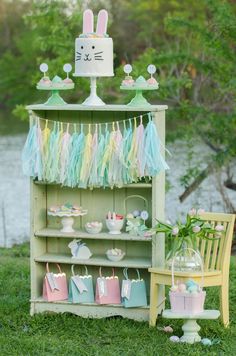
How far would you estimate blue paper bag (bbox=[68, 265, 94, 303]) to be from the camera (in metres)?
6.41

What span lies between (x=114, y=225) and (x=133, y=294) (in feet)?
1.67

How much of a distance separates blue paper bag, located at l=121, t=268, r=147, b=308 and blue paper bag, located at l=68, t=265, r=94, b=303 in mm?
295

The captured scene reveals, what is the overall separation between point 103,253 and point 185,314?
1.10 metres

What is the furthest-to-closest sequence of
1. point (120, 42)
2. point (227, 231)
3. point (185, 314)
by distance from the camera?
point (120, 42) < point (227, 231) < point (185, 314)

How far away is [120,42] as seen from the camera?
30.1 m

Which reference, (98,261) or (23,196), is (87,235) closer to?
(98,261)

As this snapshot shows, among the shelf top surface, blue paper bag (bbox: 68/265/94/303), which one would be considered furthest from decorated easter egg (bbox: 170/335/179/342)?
the shelf top surface

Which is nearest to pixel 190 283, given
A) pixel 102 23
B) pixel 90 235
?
pixel 90 235

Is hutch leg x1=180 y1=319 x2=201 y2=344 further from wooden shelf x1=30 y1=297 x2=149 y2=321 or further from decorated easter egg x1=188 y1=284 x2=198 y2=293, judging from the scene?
wooden shelf x1=30 y1=297 x2=149 y2=321

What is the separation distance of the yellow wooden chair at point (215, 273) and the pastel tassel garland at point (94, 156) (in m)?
0.60

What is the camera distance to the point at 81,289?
6.40m

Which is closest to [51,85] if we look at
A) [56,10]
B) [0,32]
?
[56,10]

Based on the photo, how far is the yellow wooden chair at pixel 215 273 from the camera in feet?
19.5

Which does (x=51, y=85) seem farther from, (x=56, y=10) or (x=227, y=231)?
(x=56, y=10)
